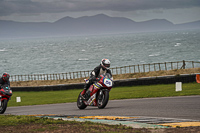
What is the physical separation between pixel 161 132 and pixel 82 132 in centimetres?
158

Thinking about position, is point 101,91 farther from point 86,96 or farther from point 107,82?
point 86,96

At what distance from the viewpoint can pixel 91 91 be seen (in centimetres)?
1285

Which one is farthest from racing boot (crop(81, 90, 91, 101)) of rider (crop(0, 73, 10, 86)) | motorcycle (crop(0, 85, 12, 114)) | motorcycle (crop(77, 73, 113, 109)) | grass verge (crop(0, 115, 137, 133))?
grass verge (crop(0, 115, 137, 133))

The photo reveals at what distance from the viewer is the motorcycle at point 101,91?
1205 cm

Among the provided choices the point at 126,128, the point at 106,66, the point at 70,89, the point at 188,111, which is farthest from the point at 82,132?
the point at 70,89

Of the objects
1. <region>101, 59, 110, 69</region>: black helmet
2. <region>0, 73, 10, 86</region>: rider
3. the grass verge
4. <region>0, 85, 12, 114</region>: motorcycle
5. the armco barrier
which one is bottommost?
the armco barrier

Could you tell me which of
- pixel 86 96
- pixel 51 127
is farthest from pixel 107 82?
pixel 51 127

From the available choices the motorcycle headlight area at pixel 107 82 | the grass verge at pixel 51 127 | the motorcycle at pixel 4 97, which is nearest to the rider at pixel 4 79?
the motorcycle at pixel 4 97

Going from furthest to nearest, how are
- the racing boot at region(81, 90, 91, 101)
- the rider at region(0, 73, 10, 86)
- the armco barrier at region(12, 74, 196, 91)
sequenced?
the armco barrier at region(12, 74, 196, 91) < the rider at region(0, 73, 10, 86) < the racing boot at region(81, 90, 91, 101)

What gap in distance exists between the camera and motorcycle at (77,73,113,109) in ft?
39.5

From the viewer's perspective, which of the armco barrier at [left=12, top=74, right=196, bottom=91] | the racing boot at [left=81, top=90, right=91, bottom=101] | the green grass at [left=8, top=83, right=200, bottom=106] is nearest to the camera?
the racing boot at [left=81, top=90, right=91, bottom=101]

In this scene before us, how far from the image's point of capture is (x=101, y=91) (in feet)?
40.9

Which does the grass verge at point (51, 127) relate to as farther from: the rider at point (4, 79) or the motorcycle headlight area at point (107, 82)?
the rider at point (4, 79)

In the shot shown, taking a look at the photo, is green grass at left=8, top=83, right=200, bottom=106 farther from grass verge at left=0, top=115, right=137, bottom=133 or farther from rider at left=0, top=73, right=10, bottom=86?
grass verge at left=0, top=115, right=137, bottom=133
